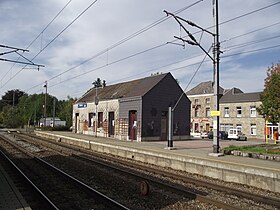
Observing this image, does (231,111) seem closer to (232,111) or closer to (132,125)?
(232,111)

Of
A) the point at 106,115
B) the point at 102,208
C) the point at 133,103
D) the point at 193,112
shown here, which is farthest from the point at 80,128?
the point at 102,208

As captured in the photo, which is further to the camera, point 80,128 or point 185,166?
point 80,128

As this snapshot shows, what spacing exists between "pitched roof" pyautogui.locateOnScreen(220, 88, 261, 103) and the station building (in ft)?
71.1

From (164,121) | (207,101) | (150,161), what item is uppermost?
(207,101)

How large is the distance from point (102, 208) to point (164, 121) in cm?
2276

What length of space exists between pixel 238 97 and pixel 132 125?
101ft

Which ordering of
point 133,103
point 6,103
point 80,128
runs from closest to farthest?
point 133,103
point 80,128
point 6,103

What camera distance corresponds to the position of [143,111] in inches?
1102

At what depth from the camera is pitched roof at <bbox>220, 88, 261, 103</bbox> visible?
49625 mm

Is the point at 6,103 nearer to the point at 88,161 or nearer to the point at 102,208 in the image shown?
the point at 88,161

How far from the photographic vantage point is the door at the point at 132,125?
28.6 metres

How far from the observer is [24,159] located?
57.2 ft

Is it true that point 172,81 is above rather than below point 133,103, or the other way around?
above

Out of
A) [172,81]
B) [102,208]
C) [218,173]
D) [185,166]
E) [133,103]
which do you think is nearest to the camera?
[102,208]
